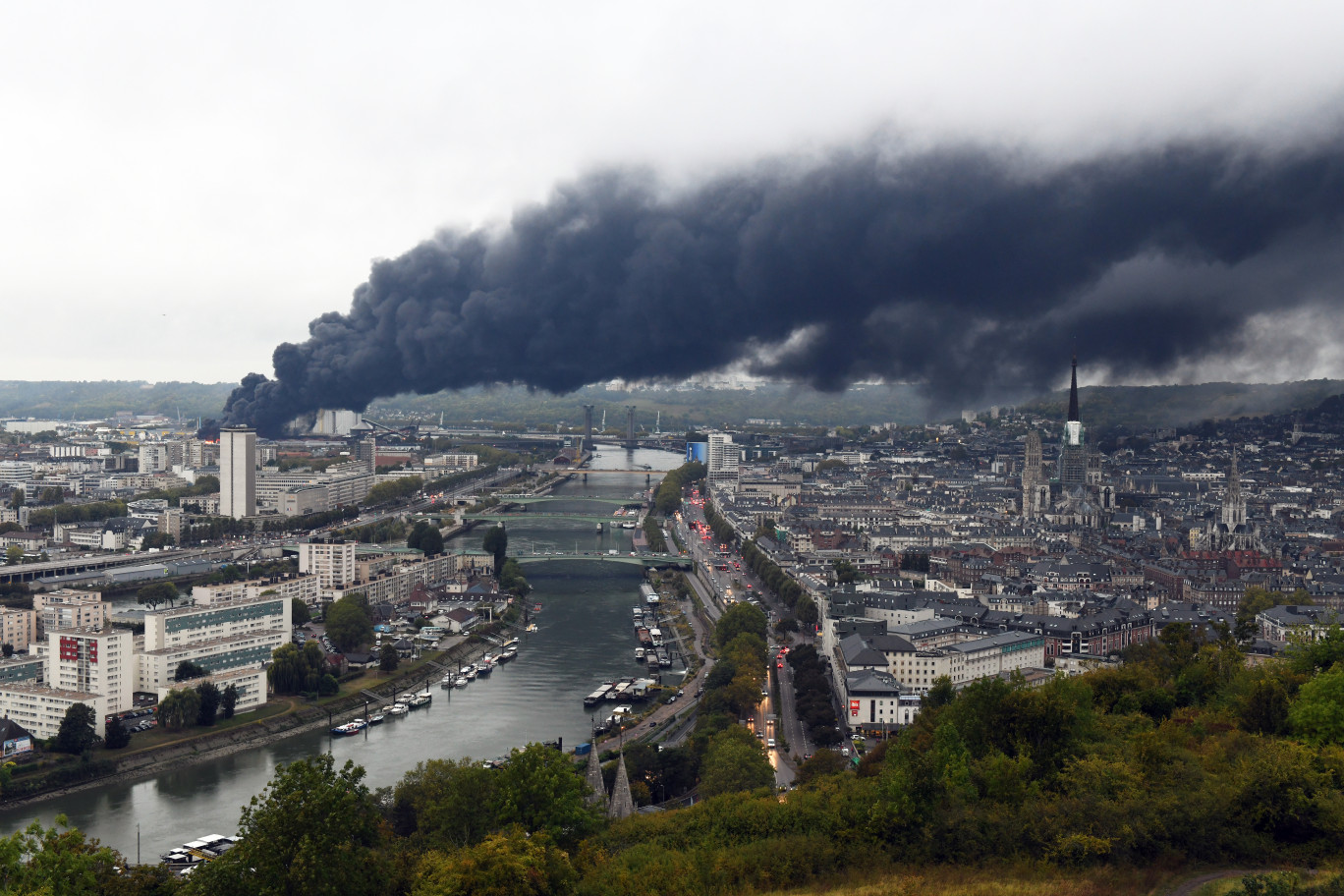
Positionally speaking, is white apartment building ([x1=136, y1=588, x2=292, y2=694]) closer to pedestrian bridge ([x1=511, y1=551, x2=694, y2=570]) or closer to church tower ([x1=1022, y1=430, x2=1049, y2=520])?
pedestrian bridge ([x1=511, y1=551, x2=694, y2=570])

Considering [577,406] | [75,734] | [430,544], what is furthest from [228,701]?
[577,406]

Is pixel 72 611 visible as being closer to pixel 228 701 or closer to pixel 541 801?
pixel 228 701

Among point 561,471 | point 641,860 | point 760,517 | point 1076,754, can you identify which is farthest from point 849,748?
point 561,471

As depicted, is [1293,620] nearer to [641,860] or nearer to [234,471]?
[641,860]

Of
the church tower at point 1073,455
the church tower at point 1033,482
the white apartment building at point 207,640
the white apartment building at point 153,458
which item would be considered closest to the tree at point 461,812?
the white apartment building at point 207,640

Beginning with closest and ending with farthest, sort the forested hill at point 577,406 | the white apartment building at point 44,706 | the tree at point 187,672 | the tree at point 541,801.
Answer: the tree at point 541,801
the white apartment building at point 44,706
the tree at point 187,672
the forested hill at point 577,406

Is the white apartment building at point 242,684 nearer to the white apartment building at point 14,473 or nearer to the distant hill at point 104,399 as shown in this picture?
the white apartment building at point 14,473
